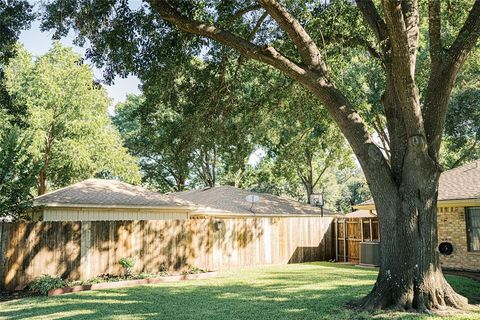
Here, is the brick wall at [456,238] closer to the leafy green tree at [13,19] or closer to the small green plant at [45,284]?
the small green plant at [45,284]

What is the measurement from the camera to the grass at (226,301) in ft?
24.1

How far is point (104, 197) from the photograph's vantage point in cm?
1546

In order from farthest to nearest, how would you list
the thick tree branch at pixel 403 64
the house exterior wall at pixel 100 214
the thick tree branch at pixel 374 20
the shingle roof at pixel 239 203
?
the shingle roof at pixel 239 203
the house exterior wall at pixel 100 214
the thick tree branch at pixel 374 20
the thick tree branch at pixel 403 64

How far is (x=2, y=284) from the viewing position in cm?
1050

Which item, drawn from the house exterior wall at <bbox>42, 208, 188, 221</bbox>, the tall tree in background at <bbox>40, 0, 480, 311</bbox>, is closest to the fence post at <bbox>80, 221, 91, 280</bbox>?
the house exterior wall at <bbox>42, 208, 188, 221</bbox>

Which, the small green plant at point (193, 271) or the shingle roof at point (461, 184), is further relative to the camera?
the shingle roof at point (461, 184)

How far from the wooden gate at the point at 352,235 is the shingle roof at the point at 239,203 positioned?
4379 millimetres

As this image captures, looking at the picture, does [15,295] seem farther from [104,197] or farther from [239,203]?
[239,203]

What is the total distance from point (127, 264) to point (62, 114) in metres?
12.8

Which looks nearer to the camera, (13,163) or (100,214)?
(13,163)

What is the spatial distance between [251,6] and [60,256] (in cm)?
828

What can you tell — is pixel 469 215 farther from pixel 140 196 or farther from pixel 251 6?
pixel 140 196

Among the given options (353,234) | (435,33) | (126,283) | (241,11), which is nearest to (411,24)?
(435,33)

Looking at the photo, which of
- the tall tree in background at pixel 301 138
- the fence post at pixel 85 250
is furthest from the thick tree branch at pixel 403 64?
the fence post at pixel 85 250
